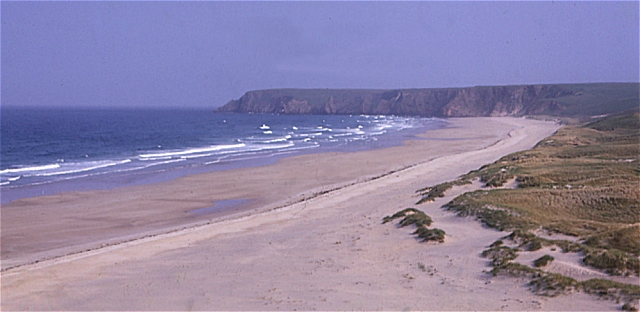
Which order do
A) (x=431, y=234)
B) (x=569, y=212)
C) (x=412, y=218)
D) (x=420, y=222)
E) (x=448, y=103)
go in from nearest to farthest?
(x=431, y=234) → (x=420, y=222) → (x=569, y=212) → (x=412, y=218) → (x=448, y=103)

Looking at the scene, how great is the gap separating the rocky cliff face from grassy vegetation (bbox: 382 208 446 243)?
10743cm

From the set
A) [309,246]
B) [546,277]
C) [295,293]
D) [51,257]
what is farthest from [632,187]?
[51,257]

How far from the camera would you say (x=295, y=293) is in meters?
9.86

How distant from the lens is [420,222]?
48.0ft

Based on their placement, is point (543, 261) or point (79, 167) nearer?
point (543, 261)

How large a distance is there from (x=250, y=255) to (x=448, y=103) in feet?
487

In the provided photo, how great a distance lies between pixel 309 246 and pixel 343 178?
16.6 m

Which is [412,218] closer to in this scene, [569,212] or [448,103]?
[569,212]

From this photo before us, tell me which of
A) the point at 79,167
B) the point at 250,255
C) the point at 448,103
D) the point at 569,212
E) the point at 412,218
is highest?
the point at 448,103

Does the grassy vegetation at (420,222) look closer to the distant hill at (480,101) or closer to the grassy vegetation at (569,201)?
the grassy vegetation at (569,201)

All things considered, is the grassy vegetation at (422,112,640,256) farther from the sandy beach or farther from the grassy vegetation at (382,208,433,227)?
the grassy vegetation at (382,208,433,227)

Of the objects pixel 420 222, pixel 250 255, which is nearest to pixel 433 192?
pixel 420 222

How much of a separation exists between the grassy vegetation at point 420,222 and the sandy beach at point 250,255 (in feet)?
0.81

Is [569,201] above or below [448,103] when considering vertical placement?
below
